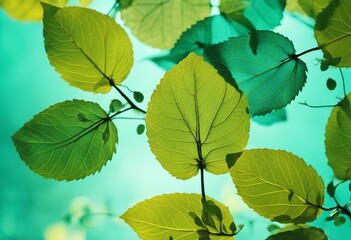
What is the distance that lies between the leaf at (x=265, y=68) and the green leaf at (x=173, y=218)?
0.05 m

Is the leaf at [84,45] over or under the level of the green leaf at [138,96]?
over

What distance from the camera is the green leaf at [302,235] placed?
0.20 meters

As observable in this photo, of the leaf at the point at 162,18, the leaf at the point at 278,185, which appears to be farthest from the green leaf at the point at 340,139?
the leaf at the point at 162,18

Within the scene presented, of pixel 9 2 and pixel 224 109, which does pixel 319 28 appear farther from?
pixel 9 2

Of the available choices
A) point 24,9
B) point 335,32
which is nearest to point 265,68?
point 335,32

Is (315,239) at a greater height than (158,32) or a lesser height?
lesser

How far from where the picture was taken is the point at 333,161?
0.22 metres

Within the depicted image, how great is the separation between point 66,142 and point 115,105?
0.03m

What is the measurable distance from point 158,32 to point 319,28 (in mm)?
117

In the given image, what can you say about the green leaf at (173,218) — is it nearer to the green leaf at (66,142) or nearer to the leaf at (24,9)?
the green leaf at (66,142)

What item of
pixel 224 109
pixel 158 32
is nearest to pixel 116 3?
pixel 158 32

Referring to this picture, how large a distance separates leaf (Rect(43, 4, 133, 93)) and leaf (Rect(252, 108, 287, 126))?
0.10 m

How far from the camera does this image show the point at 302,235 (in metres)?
0.20

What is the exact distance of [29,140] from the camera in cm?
23
